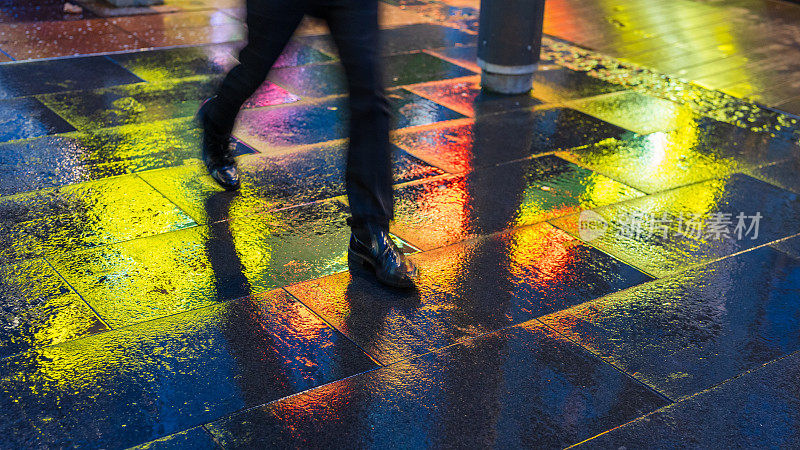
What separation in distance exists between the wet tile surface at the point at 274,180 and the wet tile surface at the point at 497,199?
260mm

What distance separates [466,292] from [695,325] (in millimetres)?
894

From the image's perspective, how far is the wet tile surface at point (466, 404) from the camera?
247 cm

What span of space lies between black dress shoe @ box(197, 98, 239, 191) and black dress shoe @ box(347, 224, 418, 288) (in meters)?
0.99

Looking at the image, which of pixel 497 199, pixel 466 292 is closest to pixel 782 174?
pixel 497 199

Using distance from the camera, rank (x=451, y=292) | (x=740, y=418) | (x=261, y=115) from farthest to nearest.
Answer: (x=261, y=115) → (x=451, y=292) → (x=740, y=418)

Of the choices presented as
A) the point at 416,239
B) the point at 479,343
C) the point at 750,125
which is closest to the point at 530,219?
the point at 416,239

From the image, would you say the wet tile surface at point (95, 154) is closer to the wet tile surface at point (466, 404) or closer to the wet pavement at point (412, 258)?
the wet pavement at point (412, 258)

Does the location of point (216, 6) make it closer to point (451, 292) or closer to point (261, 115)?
point (261, 115)

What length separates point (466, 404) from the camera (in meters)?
2.64

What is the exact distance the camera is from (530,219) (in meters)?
4.02

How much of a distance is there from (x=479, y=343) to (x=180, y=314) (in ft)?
3.64

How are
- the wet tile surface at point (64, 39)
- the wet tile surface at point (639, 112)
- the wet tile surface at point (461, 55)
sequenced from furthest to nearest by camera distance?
the wet tile surface at point (461, 55)
the wet tile surface at point (64, 39)
the wet tile surface at point (639, 112)

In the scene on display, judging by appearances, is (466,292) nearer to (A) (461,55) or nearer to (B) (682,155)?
(B) (682,155)

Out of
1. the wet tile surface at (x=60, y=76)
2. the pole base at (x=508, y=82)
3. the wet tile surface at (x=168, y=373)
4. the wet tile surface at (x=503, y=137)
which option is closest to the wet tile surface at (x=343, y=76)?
the pole base at (x=508, y=82)
